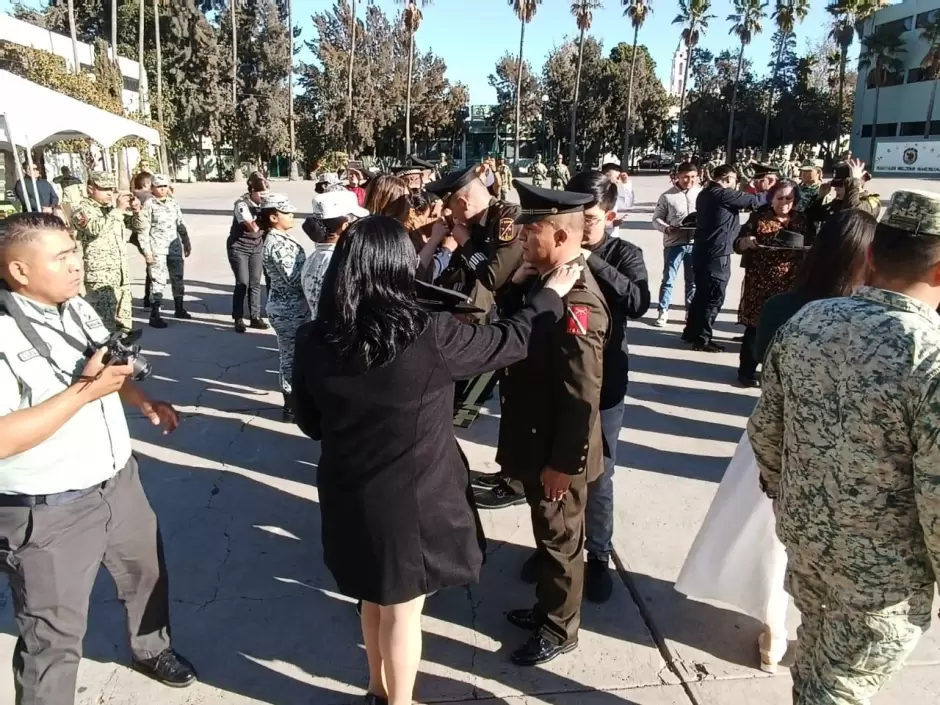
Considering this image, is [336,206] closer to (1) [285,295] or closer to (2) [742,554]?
(1) [285,295]

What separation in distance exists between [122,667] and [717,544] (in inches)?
94.2

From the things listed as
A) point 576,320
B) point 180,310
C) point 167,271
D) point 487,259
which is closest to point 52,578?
point 576,320

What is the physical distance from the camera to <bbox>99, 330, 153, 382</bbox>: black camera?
191 cm

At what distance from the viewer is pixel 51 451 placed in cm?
198

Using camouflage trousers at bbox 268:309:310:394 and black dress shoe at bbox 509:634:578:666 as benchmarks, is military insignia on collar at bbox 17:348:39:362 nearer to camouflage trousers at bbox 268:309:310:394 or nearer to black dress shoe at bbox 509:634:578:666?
black dress shoe at bbox 509:634:578:666

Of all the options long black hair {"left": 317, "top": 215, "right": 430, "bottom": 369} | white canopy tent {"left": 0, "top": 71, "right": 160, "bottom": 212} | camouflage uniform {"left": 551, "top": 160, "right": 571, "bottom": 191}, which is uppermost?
white canopy tent {"left": 0, "top": 71, "right": 160, "bottom": 212}

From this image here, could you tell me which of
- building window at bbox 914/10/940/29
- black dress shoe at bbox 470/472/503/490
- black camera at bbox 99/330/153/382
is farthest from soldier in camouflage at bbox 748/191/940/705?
building window at bbox 914/10/940/29

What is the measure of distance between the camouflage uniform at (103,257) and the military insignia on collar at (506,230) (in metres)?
3.65

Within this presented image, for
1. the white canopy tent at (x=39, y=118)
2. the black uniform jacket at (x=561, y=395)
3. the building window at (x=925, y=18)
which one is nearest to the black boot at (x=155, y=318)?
the white canopy tent at (x=39, y=118)

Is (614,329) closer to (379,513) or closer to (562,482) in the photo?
(562,482)

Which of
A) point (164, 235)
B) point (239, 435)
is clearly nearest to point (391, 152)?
point (164, 235)

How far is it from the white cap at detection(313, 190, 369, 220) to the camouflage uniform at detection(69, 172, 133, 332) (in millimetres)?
2514

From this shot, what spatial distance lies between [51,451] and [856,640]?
225 cm

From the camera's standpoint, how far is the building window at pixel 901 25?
139ft
